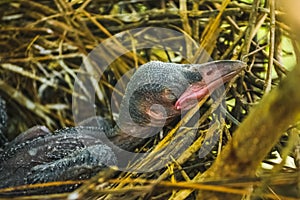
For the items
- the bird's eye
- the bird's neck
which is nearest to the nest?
the bird's neck

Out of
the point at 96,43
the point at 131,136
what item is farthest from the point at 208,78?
the point at 96,43

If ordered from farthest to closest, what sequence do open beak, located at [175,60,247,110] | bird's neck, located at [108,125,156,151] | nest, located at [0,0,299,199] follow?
1. nest, located at [0,0,299,199]
2. bird's neck, located at [108,125,156,151]
3. open beak, located at [175,60,247,110]

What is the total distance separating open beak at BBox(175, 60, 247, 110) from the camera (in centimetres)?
120

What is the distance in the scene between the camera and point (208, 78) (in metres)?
1.23

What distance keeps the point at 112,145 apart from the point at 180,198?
38 centimetres

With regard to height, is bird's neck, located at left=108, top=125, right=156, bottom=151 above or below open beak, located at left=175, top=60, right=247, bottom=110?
below

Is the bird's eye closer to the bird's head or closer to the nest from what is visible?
the bird's head

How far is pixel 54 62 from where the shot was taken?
1.91m

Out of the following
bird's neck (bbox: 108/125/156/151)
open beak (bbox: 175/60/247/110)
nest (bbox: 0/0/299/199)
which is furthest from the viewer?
nest (bbox: 0/0/299/199)

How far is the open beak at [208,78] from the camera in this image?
47.1 inches

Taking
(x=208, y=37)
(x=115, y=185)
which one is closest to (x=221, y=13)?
(x=208, y=37)

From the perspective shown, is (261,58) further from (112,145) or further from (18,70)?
(18,70)

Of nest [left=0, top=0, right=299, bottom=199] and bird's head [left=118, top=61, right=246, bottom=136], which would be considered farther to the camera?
nest [left=0, top=0, right=299, bottom=199]

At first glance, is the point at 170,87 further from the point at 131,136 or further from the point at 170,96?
the point at 131,136
